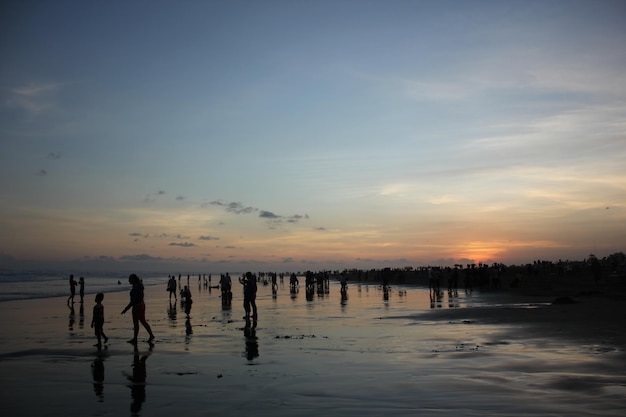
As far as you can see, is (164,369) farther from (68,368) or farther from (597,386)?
(597,386)

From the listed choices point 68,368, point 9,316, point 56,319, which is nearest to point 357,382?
point 68,368

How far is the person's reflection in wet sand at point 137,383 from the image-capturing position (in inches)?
362

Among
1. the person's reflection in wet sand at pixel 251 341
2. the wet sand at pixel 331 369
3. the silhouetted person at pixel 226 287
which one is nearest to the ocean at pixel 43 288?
the silhouetted person at pixel 226 287

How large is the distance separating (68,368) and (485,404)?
1008 cm

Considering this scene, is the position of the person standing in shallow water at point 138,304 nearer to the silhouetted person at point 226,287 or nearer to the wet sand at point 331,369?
the wet sand at point 331,369

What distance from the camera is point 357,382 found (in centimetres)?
1080

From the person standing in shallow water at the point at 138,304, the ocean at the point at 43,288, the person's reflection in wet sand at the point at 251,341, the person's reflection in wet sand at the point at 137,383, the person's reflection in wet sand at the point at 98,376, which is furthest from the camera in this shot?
the ocean at the point at 43,288

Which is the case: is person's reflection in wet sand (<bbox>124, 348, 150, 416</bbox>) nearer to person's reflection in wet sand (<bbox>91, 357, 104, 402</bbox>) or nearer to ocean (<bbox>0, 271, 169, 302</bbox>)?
person's reflection in wet sand (<bbox>91, 357, 104, 402</bbox>)

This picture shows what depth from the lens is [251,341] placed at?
57.0 ft

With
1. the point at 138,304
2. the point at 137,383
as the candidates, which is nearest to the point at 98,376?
the point at 137,383

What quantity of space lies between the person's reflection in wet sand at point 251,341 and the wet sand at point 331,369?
4 cm

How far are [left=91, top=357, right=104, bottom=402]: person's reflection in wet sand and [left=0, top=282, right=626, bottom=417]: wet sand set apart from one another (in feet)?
0.11

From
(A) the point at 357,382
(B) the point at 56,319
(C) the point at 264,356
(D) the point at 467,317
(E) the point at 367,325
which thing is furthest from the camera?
(B) the point at 56,319

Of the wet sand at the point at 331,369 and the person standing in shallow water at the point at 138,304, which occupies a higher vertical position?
the person standing in shallow water at the point at 138,304
